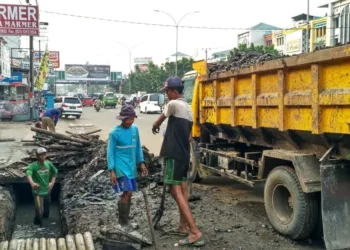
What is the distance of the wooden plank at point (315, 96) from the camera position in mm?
4629

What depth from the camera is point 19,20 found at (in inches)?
816

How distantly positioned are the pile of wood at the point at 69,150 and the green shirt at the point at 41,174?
2359 mm

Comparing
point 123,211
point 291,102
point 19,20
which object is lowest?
point 123,211

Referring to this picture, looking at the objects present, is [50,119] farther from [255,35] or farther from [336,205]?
[255,35]

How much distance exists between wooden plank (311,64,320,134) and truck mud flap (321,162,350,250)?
17.7 inches

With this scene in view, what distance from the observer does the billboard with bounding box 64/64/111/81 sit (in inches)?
3809

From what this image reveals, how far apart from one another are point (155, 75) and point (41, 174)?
213 feet

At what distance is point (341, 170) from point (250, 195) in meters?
3.23

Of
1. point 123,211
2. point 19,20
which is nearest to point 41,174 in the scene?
point 123,211

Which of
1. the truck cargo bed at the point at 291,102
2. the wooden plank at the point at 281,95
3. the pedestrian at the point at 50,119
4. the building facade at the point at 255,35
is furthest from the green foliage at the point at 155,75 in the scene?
the wooden plank at the point at 281,95

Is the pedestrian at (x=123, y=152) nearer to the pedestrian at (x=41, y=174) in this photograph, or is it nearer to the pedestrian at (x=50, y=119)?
the pedestrian at (x=41, y=174)

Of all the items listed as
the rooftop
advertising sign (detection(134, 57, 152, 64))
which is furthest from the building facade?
advertising sign (detection(134, 57, 152, 64))

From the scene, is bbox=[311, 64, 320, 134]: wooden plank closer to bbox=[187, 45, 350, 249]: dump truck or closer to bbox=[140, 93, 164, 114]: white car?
bbox=[187, 45, 350, 249]: dump truck

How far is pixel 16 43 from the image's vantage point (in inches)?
1962
